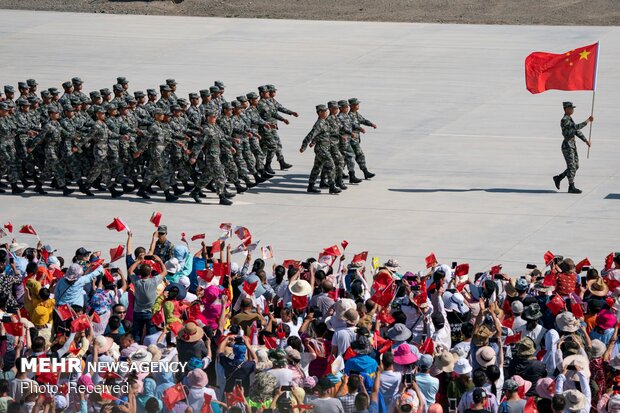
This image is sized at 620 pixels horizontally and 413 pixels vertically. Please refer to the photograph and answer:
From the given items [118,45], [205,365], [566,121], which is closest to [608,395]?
[205,365]

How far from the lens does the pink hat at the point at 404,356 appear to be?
11617 millimetres

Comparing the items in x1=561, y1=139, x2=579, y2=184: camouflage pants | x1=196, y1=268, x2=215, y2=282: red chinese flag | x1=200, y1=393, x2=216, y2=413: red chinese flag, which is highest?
x1=200, y1=393, x2=216, y2=413: red chinese flag

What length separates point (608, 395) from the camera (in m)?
11.0

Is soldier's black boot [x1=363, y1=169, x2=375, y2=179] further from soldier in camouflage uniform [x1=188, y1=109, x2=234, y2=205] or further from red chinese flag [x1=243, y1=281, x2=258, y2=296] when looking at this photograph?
red chinese flag [x1=243, y1=281, x2=258, y2=296]

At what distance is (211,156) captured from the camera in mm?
22609

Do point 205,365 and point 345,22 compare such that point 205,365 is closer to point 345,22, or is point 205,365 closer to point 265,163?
point 265,163

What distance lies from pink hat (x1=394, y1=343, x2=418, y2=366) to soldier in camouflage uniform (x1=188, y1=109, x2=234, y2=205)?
11.2 m

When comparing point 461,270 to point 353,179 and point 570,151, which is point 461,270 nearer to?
point 570,151

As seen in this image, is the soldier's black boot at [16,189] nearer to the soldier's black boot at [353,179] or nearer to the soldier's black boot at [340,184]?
the soldier's black boot at [340,184]

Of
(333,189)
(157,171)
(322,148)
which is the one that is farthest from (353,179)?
(157,171)

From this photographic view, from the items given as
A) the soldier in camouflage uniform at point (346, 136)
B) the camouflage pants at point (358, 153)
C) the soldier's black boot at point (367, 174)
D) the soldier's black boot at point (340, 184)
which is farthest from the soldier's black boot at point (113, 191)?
the soldier's black boot at point (367, 174)

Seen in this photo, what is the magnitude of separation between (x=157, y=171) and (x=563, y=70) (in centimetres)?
710

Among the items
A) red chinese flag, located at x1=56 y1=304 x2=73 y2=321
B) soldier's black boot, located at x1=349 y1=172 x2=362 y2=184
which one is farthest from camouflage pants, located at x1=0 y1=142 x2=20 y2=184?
red chinese flag, located at x1=56 y1=304 x2=73 y2=321

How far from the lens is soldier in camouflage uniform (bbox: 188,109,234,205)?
22.6m
